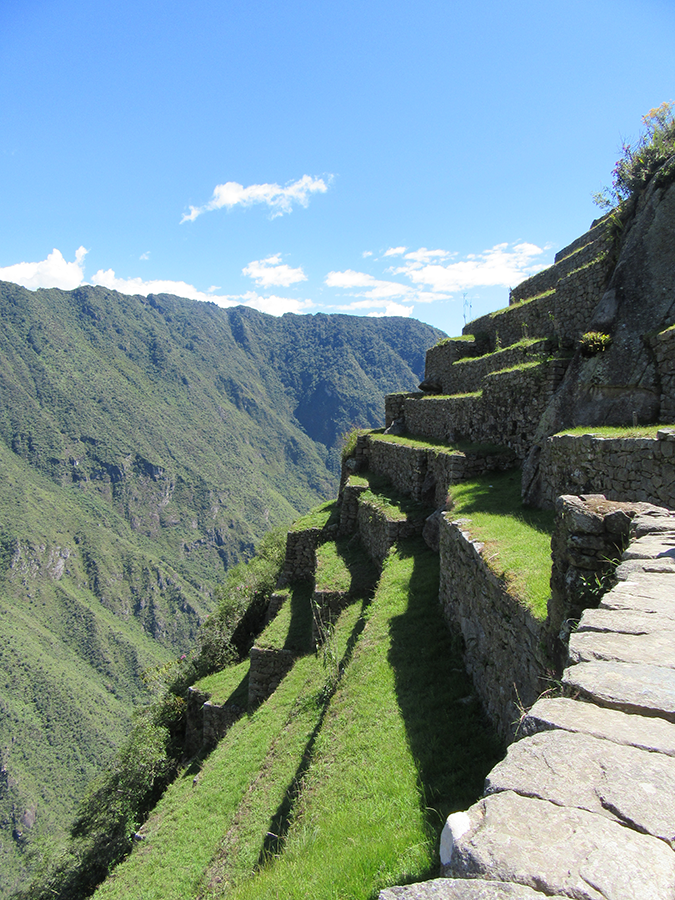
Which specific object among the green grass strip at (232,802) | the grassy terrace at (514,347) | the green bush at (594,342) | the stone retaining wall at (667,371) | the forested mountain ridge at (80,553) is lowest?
the forested mountain ridge at (80,553)

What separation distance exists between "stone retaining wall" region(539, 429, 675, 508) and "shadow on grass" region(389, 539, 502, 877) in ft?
9.17

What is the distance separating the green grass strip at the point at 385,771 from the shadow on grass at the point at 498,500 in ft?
6.31

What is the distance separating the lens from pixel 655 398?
760 cm

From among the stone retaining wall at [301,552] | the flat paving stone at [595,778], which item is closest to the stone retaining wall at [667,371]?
the flat paving stone at [595,778]

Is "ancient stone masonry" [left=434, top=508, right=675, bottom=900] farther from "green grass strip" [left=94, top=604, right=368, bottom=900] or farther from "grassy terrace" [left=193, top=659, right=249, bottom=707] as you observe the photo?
"grassy terrace" [left=193, top=659, right=249, bottom=707]

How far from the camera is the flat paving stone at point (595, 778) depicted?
1.81 meters

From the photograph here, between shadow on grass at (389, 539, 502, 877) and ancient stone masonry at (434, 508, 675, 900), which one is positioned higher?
ancient stone masonry at (434, 508, 675, 900)

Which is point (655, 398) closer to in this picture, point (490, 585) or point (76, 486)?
point (490, 585)

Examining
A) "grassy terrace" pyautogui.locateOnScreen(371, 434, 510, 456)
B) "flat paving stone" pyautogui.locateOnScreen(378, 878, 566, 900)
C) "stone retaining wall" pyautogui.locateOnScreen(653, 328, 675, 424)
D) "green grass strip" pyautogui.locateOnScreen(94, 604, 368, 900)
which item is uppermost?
"stone retaining wall" pyautogui.locateOnScreen(653, 328, 675, 424)

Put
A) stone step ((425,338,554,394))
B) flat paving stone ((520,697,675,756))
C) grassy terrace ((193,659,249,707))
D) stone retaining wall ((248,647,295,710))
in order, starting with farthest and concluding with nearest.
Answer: grassy terrace ((193,659,249,707)), stone retaining wall ((248,647,295,710)), stone step ((425,338,554,394)), flat paving stone ((520,697,675,756))

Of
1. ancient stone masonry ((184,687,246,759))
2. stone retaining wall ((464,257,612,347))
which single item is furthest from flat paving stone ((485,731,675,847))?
ancient stone masonry ((184,687,246,759))

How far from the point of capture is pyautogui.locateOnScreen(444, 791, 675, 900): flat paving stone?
154 centimetres

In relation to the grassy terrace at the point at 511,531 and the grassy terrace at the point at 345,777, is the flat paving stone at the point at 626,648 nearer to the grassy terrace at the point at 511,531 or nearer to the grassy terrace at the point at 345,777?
the grassy terrace at the point at 511,531

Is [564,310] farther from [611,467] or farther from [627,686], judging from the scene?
[627,686]
